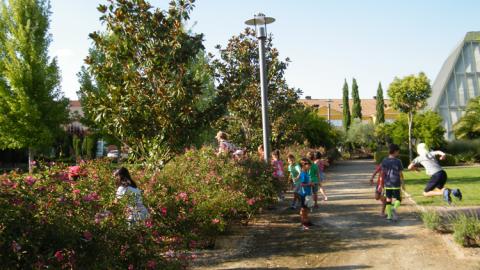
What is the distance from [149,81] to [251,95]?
7.93 m

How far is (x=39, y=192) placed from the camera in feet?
12.4

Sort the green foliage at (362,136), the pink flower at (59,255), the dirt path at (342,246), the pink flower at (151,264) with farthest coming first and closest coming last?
the green foliage at (362,136) → the dirt path at (342,246) → the pink flower at (151,264) → the pink flower at (59,255)

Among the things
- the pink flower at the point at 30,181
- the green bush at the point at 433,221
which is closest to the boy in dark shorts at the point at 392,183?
the green bush at the point at 433,221

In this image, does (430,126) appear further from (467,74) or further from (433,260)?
(433,260)

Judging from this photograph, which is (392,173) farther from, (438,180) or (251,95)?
(251,95)

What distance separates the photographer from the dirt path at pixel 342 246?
6.16 metres

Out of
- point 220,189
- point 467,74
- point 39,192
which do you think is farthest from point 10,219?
point 467,74

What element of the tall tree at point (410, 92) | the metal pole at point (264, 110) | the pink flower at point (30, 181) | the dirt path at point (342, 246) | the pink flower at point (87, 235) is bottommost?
the dirt path at point (342, 246)

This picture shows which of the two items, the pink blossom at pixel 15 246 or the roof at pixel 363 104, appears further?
the roof at pixel 363 104

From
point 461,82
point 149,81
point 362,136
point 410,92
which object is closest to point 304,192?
point 149,81

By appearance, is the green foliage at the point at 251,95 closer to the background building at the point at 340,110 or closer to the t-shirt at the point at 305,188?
the t-shirt at the point at 305,188

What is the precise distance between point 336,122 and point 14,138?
189 feet

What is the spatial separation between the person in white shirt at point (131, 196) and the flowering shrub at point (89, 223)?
0.26 feet

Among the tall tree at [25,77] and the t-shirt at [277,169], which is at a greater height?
the tall tree at [25,77]
